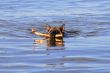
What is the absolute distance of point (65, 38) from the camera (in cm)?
1441

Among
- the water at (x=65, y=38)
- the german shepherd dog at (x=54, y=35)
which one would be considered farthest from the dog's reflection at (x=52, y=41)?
the water at (x=65, y=38)

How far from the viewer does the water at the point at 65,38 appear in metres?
10.3

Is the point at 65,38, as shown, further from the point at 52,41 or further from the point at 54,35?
the point at 52,41

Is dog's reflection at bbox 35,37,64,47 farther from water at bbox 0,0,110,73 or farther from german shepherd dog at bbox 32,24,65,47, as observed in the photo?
water at bbox 0,0,110,73

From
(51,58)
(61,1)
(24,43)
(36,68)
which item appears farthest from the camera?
(61,1)

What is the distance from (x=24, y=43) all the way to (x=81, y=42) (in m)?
1.66

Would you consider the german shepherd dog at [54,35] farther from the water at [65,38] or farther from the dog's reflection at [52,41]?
the water at [65,38]

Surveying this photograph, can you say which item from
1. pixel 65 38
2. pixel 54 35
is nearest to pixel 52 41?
pixel 54 35

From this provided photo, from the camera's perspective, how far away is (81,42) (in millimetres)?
13508

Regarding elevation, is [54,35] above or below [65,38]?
above

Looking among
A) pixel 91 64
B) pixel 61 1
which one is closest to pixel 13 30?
pixel 91 64

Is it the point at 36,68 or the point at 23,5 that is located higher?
the point at 23,5

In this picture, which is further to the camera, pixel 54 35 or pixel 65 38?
pixel 65 38

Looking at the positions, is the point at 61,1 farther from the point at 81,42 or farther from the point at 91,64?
the point at 91,64
